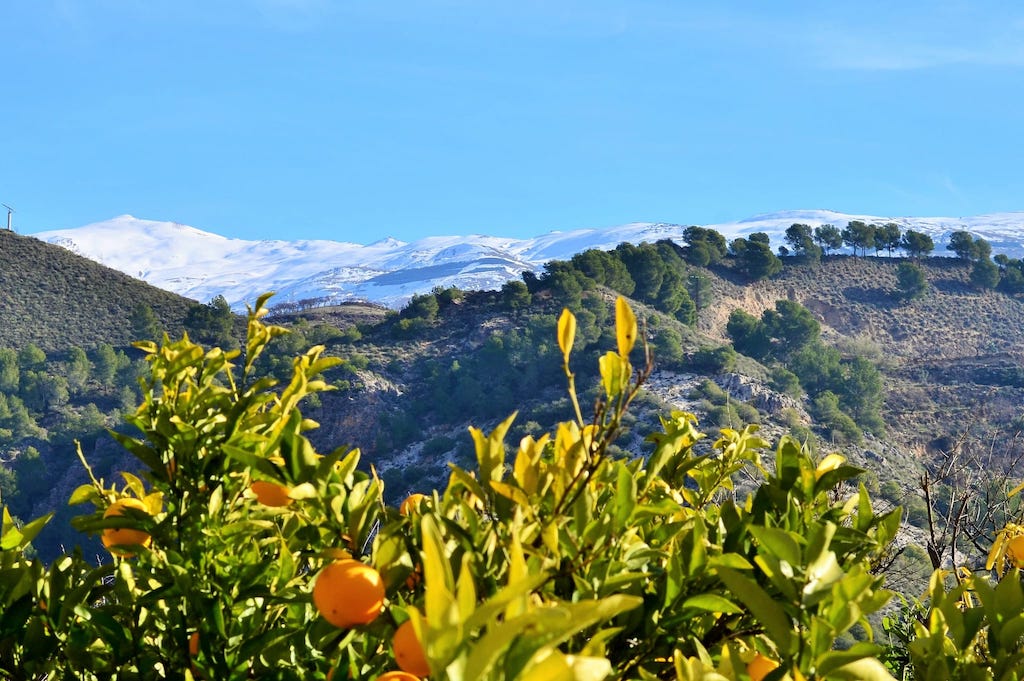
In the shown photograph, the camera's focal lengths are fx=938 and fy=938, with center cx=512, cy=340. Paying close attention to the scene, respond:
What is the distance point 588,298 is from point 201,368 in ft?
78.0

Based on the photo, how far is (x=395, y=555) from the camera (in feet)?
2.29

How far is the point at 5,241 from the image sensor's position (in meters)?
30.6

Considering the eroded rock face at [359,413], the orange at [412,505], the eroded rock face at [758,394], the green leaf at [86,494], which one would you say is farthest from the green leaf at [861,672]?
the eroded rock face at [359,413]

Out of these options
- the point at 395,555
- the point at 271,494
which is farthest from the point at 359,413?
the point at 395,555

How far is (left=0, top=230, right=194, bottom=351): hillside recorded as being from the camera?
27.3m

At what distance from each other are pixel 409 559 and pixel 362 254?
138 m

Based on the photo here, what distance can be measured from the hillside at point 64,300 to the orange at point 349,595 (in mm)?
27986

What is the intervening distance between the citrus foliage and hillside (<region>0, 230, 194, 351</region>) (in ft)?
90.9

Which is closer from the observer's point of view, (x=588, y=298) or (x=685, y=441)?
(x=685, y=441)

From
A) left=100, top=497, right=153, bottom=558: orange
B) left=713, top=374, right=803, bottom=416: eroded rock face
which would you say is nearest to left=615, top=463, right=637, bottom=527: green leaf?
left=100, top=497, right=153, bottom=558: orange

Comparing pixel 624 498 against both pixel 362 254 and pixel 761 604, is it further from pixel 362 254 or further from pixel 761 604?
pixel 362 254

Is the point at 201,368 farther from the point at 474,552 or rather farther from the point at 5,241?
the point at 5,241

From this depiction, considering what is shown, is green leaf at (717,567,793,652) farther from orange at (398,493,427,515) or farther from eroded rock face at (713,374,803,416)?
eroded rock face at (713,374,803,416)

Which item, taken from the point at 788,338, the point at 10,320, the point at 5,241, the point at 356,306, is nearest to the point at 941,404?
the point at 788,338
